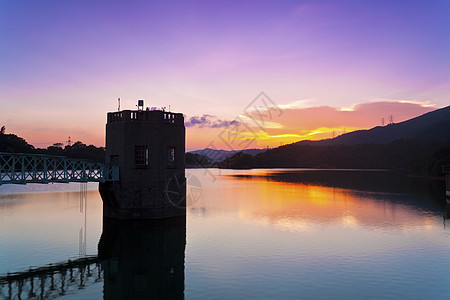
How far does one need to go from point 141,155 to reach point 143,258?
13172 millimetres

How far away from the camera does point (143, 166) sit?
34.6m

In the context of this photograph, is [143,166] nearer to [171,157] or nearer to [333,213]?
[171,157]

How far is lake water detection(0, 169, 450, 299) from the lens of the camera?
18156 mm

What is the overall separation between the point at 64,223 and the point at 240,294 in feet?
83.5

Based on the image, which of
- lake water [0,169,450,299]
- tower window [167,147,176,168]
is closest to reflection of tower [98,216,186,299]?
lake water [0,169,450,299]

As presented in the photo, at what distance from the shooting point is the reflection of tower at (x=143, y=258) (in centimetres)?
1839

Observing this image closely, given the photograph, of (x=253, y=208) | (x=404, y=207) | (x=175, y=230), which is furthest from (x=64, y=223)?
(x=404, y=207)

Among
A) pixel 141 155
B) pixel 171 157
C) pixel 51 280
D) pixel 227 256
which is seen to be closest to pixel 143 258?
pixel 227 256

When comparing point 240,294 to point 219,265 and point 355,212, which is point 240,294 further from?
point 355,212

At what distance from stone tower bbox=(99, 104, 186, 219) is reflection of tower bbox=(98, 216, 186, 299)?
1300mm

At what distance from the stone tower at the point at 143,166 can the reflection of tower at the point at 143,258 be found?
4.27ft

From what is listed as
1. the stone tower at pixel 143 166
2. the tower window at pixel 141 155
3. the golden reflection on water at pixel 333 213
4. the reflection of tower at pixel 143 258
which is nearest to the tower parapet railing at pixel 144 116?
the stone tower at pixel 143 166

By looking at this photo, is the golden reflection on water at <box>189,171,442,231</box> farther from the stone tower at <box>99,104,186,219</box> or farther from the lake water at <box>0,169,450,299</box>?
the stone tower at <box>99,104,186,219</box>

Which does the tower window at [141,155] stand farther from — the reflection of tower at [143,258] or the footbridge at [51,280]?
the footbridge at [51,280]
